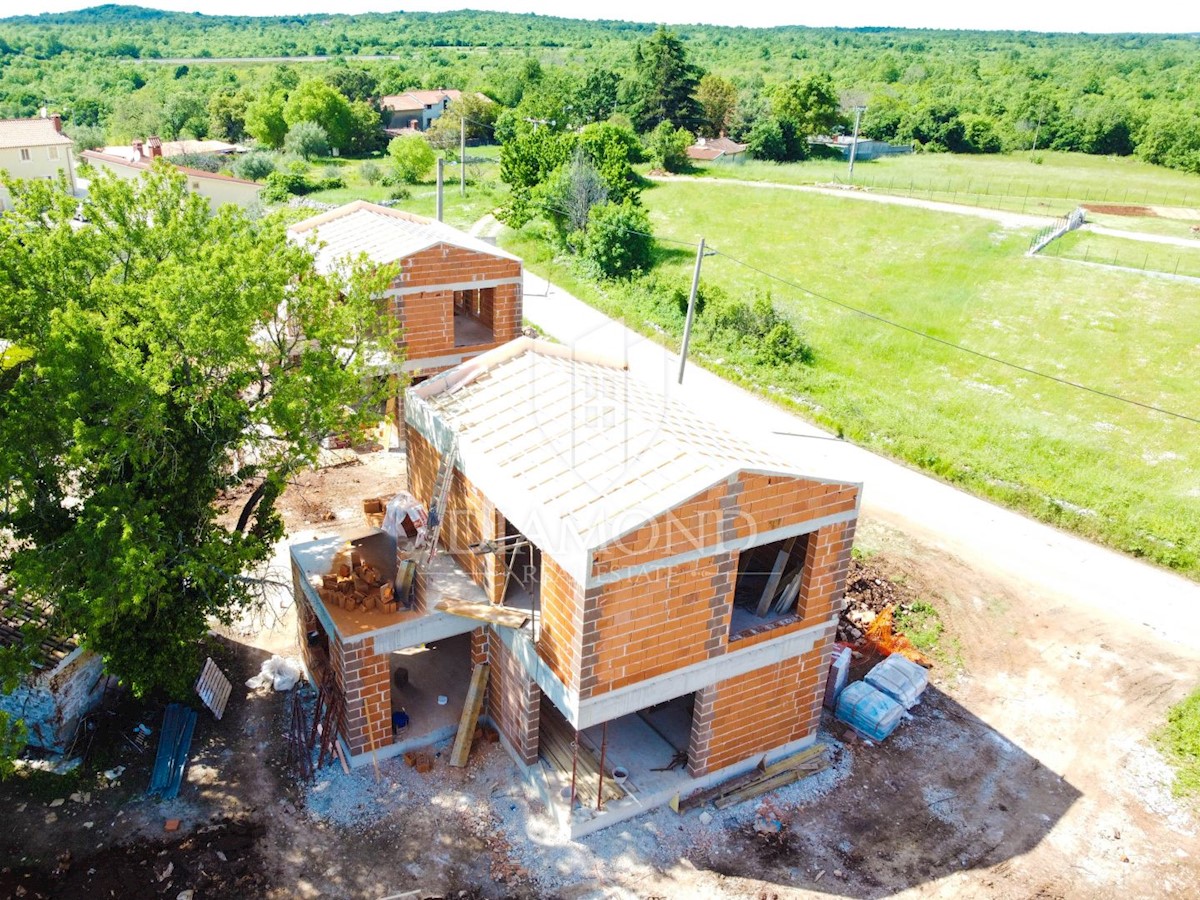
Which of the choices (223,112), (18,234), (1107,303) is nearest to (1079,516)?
(1107,303)

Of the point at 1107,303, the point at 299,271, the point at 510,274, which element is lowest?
the point at 1107,303

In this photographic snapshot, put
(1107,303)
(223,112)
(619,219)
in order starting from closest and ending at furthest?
1. (1107,303)
2. (619,219)
3. (223,112)

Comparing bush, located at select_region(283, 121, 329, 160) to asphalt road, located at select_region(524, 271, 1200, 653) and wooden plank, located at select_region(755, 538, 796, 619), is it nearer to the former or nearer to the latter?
asphalt road, located at select_region(524, 271, 1200, 653)

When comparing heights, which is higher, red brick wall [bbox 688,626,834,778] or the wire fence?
the wire fence

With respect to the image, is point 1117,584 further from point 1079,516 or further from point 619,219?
point 619,219

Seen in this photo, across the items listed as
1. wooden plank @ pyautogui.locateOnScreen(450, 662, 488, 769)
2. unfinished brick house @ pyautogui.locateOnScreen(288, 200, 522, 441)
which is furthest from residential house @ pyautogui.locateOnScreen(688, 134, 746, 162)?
wooden plank @ pyautogui.locateOnScreen(450, 662, 488, 769)

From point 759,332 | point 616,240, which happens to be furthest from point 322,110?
point 759,332

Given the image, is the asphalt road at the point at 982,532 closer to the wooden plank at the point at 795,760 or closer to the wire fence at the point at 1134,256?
the wooden plank at the point at 795,760
